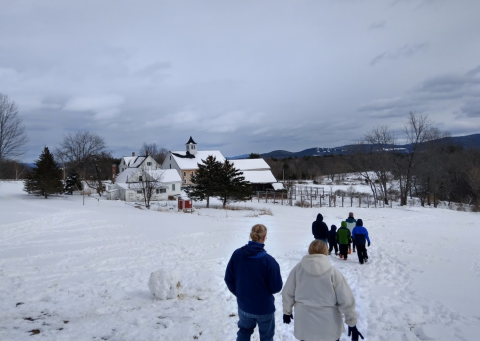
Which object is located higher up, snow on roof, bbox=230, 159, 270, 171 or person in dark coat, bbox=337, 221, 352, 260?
snow on roof, bbox=230, 159, 270, 171

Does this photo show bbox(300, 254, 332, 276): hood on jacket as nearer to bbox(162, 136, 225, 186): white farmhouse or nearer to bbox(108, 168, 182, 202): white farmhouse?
bbox(108, 168, 182, 202): white farmhouse

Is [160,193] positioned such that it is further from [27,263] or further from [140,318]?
[140,318]

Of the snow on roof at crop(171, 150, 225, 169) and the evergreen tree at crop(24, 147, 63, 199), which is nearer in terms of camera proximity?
the evergreen tree at crop(24, 147, 63, 199)

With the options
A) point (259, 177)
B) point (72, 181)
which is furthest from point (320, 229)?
point (259, 177)

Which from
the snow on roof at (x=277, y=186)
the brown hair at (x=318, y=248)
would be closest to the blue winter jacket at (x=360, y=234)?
the brown hair at (x=318, y=248)

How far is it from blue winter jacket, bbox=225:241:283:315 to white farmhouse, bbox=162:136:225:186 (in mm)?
55642

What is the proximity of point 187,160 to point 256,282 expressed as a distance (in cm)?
5933

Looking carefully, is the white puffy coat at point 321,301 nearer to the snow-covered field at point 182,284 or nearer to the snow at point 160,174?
the snow-covered field at point 182,284

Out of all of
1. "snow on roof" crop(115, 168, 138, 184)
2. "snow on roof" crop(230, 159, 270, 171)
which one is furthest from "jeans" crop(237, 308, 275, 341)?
"snow on roof" crop(230, 159, 270, 171)

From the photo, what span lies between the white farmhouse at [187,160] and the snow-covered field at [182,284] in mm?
43442

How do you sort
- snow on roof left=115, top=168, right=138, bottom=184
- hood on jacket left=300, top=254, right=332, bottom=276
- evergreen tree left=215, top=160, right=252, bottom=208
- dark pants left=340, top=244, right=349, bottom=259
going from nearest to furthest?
hood on jacket left=300, top=254, right=332, bottom=276
dark pants left=340, top=244, right=349, bottom=259
evergreen tree left=215, top=160, right=252, bottom=208
snow on roof left=115, top=168, right=138, bottom=184

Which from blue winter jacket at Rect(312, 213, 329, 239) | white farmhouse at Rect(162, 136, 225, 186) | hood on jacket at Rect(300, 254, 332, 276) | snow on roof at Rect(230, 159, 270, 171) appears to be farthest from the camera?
snow on roof at Rect(230, 159, 270, 171)

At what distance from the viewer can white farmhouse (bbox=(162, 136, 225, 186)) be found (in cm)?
6016

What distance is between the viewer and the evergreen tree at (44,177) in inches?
1257
